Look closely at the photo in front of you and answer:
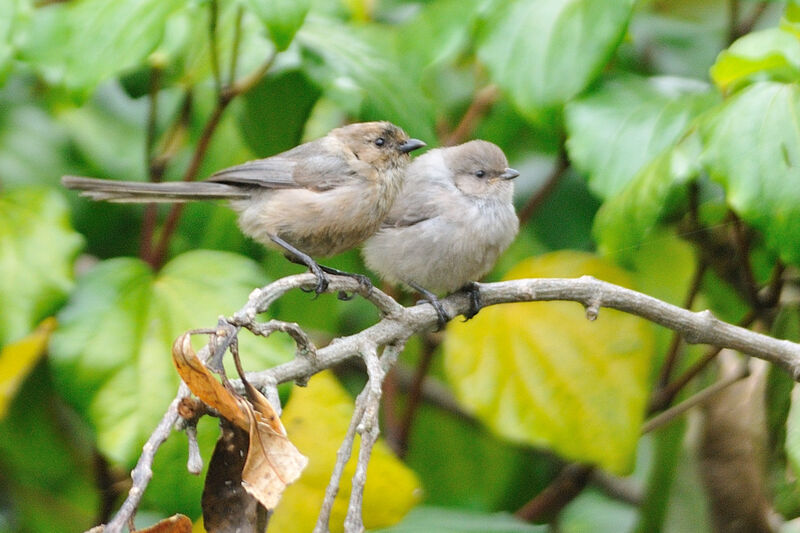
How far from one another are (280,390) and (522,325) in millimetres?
1067

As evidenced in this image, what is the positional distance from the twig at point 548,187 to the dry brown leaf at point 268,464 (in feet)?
7.29

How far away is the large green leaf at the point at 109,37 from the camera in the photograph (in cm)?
256

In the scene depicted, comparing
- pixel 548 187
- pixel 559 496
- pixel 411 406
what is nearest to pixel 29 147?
pixel 411 406

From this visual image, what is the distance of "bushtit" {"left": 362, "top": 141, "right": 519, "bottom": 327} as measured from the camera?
3.35m

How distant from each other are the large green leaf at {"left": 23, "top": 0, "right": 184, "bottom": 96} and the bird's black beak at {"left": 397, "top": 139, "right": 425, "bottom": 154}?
3.46 ft

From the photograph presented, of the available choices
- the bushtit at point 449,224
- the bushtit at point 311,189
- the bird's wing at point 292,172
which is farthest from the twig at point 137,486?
the bird's wing at point 292,172

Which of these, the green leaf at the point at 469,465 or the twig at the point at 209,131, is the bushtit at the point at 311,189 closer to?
the twig at the point at 209,131

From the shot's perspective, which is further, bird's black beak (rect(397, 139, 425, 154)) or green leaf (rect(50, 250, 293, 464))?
bird's black beak (rect(397, 139, 425, 154))

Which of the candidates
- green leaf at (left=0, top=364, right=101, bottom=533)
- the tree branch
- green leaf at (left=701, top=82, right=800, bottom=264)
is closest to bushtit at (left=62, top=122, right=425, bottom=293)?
the tree branch

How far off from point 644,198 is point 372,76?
3.50 ft

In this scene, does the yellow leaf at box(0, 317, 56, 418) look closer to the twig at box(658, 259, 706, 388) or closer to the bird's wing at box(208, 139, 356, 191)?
the bird's wing at box(208, 139, 356, 191)

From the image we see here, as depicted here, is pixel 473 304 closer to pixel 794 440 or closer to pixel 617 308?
pixel 617 308

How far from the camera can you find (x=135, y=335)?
2883 millimetres

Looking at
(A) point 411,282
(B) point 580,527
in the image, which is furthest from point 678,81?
(B) point 580,527
